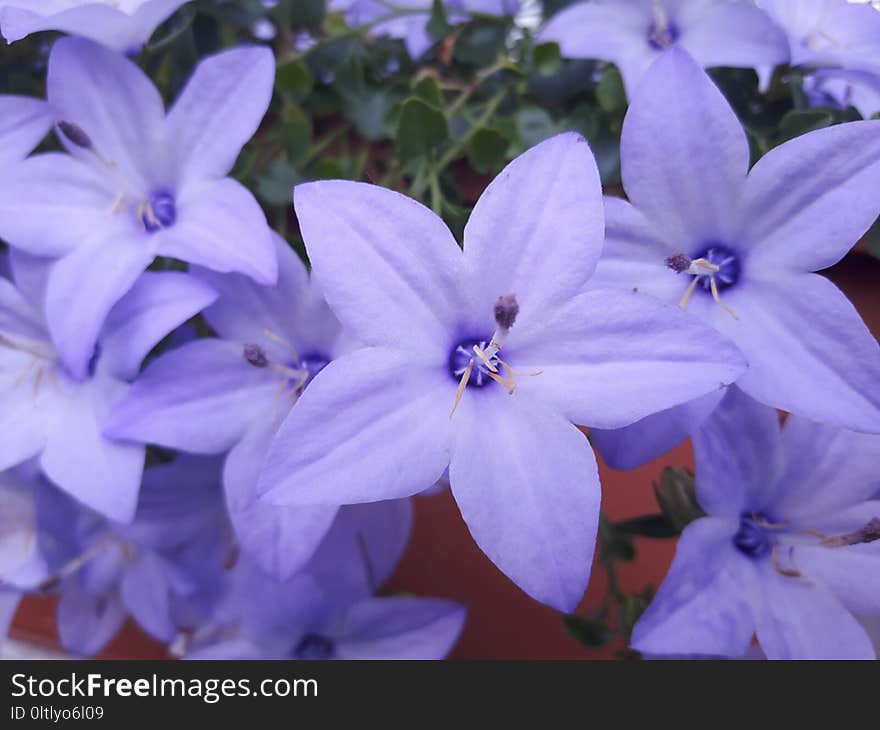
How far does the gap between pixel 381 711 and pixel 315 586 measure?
0.34ft

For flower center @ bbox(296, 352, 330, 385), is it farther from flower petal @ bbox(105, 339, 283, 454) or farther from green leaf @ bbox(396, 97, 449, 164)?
green leaf @ bbox(396, 97, 449, 164)

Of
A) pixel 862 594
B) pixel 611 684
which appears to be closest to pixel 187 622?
pixel 611 684

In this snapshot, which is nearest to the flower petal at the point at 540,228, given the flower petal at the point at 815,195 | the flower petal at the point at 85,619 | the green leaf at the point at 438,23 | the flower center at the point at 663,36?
the flower petal at the point at 815,195

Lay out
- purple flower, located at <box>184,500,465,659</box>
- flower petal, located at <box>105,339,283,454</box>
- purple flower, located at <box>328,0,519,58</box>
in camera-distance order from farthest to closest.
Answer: purple flower, located at <box>328,0,519,58</box> → purple flower, located at <box>184,500,465,659</box> → flower petal, located at <box>105,339,283,454</box>

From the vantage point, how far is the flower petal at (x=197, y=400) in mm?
439

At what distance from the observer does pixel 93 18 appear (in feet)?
1.44

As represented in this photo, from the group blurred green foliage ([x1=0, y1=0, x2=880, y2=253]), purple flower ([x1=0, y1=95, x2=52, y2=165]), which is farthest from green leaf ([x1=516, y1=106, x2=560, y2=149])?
purple flower ([x1=0, y1=95, x2=52, y2=165])

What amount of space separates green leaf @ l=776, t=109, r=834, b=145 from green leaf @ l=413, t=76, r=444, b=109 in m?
0.22

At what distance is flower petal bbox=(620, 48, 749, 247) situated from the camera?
1.26 ft

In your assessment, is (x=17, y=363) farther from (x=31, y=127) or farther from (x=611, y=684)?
(x=611, y=684)

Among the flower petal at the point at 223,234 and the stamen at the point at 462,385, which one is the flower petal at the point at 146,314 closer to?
the flower petal at the point at 223,234

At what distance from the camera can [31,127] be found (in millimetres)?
486

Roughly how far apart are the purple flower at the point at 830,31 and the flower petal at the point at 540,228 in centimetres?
21

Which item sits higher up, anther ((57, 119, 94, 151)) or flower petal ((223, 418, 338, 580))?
anther ((57, 119, 94, 151))
